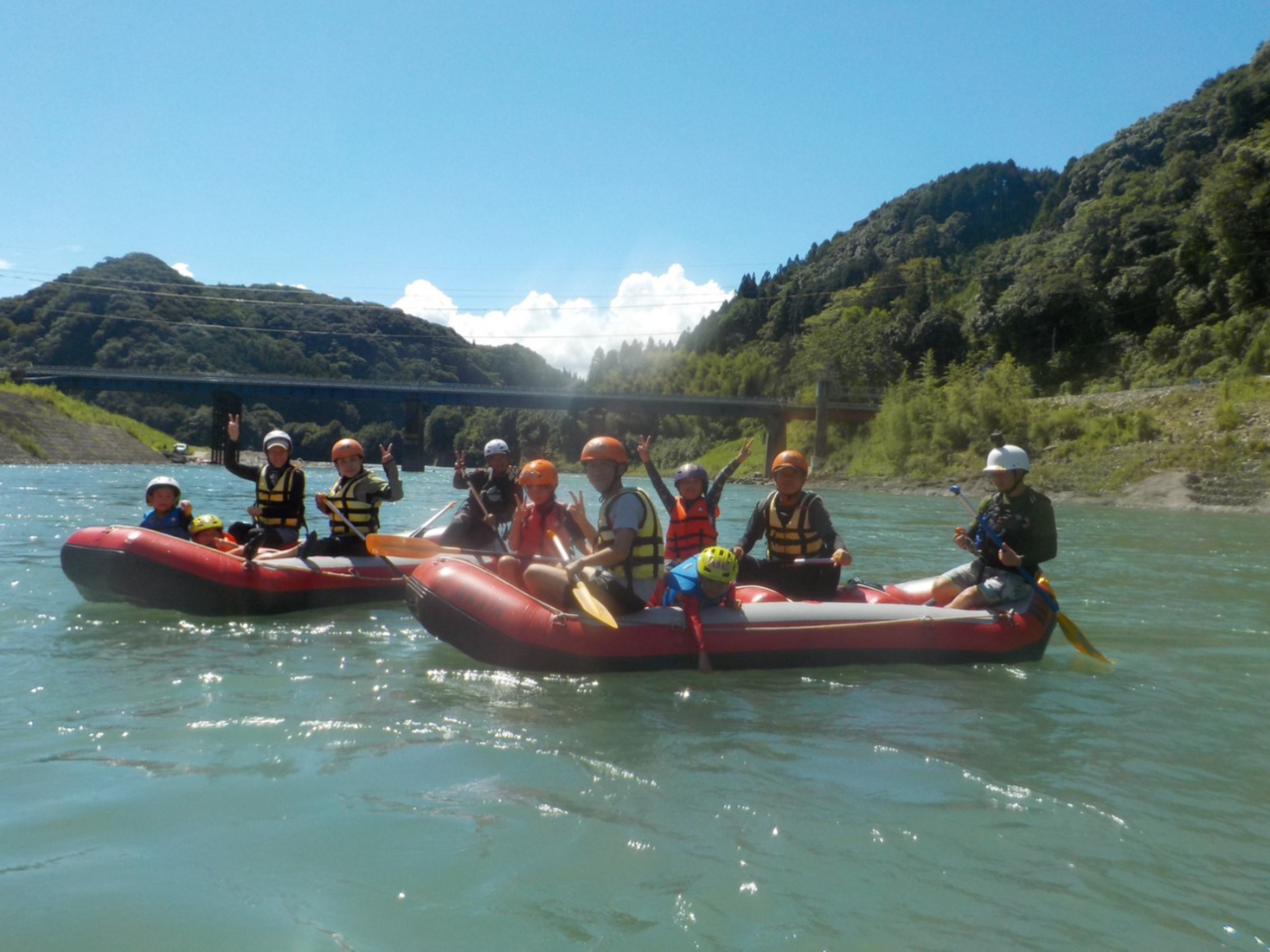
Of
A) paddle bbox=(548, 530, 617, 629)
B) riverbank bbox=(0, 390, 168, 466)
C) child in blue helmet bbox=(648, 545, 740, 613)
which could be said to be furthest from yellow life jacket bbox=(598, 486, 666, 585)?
riverbank bbox=(0, 390, 168, 466)

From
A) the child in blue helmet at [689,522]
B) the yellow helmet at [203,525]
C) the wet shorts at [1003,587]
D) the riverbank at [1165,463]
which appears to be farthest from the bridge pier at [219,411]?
the wet shorts at [1003,587]

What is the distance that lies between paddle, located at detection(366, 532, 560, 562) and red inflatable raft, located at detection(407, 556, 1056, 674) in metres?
1.66

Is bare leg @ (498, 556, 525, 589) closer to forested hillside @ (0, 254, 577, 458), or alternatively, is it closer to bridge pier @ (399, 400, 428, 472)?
bridge pier @ (399, 400, 428, 472)

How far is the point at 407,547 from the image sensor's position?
353 inches

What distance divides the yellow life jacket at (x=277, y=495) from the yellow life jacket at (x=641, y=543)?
12.7ft

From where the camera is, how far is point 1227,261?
42625 millimetres

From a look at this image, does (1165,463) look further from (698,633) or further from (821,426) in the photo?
(698,633)

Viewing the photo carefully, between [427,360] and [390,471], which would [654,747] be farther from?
[427,360]

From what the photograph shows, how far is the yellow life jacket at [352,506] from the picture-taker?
9.09m

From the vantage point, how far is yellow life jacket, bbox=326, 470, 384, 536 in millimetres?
9094

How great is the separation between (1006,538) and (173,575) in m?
6.55

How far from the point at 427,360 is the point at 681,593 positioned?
455 ft

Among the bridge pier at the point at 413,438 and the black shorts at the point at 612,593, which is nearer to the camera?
the black shorts at the point at 612,593

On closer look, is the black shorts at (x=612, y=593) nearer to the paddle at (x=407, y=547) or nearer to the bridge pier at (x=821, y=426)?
the paddle at (x=407, y=547)
